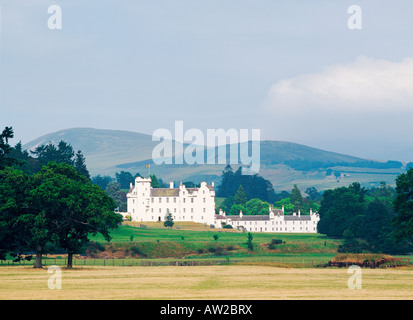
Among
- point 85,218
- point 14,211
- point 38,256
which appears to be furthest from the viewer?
point 85,218

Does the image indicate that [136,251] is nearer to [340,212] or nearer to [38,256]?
[38,256]

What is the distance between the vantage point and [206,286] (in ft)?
194

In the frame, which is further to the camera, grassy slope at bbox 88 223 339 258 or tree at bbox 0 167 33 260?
grassy slope at bbox 88 223 339 258

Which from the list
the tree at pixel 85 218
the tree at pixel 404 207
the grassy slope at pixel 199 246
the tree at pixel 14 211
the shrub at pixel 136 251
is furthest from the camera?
the grassy slope at pixel 199 246

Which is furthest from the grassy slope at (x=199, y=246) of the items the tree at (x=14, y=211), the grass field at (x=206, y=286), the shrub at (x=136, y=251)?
the grass field at (x=206, y=286)

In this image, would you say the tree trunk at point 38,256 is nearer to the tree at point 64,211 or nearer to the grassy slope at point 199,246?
the tree at point 64,211

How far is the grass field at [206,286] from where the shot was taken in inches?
1999

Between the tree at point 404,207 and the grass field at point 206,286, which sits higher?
the tree at point 404,207

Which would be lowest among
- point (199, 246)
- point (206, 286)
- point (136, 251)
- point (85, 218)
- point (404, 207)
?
point (136, 251)

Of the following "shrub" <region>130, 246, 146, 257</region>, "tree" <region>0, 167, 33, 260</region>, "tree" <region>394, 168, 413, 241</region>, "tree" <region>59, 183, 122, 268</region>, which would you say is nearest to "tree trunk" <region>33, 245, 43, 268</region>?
"tree" <region>0, 167, 33, 260</region>

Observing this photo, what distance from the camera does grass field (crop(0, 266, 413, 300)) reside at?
1999 inches

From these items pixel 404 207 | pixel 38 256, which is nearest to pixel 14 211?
pixel 38 256

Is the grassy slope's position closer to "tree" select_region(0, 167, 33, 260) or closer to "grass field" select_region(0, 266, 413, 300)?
"tree" select_region(0, 167, 33, 260)
